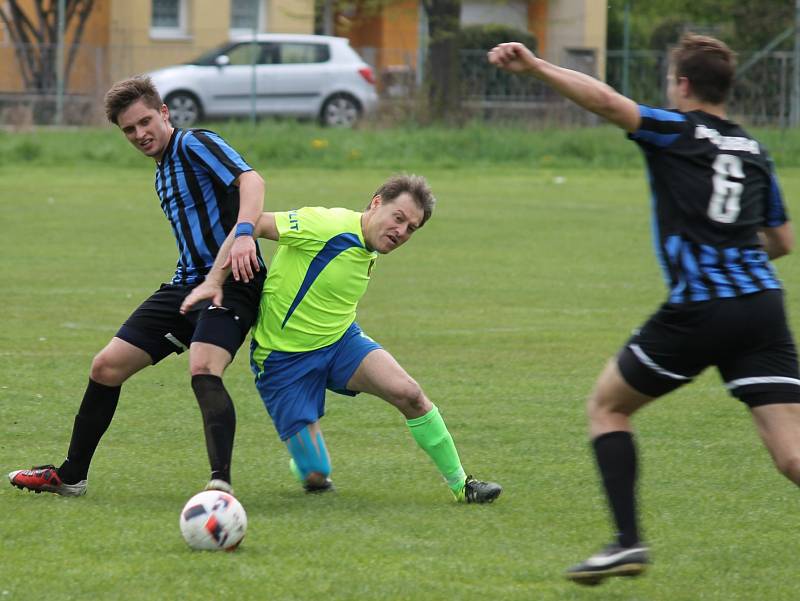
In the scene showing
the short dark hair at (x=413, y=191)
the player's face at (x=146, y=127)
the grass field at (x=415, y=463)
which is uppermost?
the player's face at (x=146, y=127)

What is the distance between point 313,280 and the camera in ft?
19.9

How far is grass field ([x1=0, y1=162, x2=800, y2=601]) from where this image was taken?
490 centimetres

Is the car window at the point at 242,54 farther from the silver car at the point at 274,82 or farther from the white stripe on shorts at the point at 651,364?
the white stripe on shorts at the point at 651,364

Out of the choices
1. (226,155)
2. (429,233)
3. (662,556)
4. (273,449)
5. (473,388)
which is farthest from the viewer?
(429,233)

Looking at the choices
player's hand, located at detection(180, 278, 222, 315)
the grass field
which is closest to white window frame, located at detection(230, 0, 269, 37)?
the grass field

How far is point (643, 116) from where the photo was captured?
459cm

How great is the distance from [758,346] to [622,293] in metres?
7.95

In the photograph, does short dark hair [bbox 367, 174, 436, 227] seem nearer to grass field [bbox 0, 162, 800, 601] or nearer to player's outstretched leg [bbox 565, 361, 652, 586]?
grass field [bbox 0, 162, 800, 601]

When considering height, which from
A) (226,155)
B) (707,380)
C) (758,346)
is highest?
(226,155)

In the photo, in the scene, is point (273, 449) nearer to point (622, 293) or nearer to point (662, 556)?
point (662, 556)

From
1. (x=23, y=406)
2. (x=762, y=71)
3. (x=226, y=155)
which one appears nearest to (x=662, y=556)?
(x=226, y=155)

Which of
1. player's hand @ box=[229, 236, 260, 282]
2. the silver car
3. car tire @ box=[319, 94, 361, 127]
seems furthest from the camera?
car tire @ box=[319, 94, 361, 127]

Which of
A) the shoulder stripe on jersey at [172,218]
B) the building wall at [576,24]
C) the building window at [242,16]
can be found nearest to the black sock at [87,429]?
the shoulder stripe on jersey at [172,218]

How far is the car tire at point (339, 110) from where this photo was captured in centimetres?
2834
